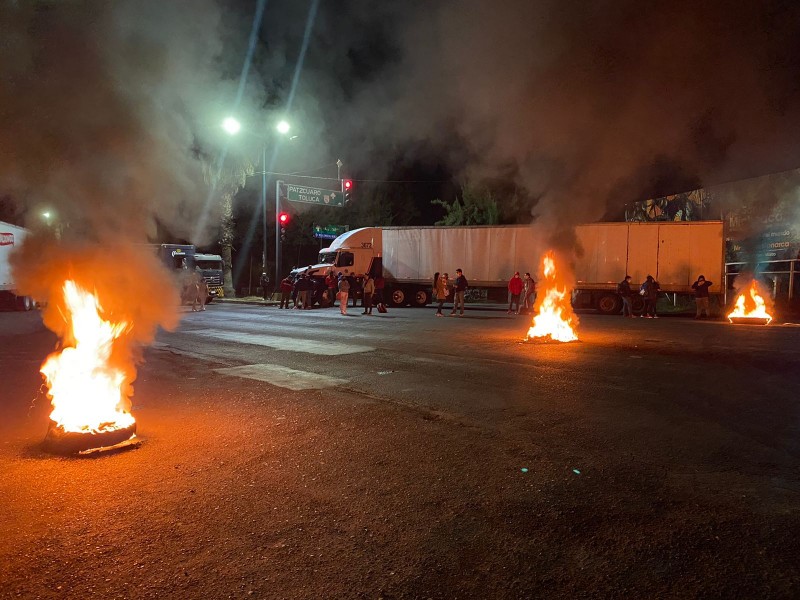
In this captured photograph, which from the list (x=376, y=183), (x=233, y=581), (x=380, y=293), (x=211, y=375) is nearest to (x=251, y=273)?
(x=376, y=183)

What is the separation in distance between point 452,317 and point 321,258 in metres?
10.7

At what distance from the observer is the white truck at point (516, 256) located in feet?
68.6

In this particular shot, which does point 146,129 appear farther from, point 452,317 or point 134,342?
point 452,317

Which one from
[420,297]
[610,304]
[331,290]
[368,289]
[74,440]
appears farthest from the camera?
[420,297]

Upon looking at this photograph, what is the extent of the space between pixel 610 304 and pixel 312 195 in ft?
42.6

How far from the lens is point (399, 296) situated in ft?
87.1

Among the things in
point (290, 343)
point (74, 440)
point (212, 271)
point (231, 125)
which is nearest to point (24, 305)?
point (212, 271)

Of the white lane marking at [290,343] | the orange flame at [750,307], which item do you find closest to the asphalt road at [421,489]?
the white lane marking at [290,343]

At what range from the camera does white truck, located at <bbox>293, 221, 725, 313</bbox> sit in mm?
20906

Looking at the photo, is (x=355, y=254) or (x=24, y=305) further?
(x=355, y=254)

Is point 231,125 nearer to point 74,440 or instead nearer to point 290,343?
point 74,440

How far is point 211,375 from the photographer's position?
854 centimetres

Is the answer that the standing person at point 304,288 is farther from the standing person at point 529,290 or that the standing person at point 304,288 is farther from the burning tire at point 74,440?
the burning tire at point 74,440

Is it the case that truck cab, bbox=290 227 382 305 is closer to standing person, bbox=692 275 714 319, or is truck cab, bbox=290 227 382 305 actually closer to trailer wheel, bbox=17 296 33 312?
trailer wheel, bbox=17 296 33 312
